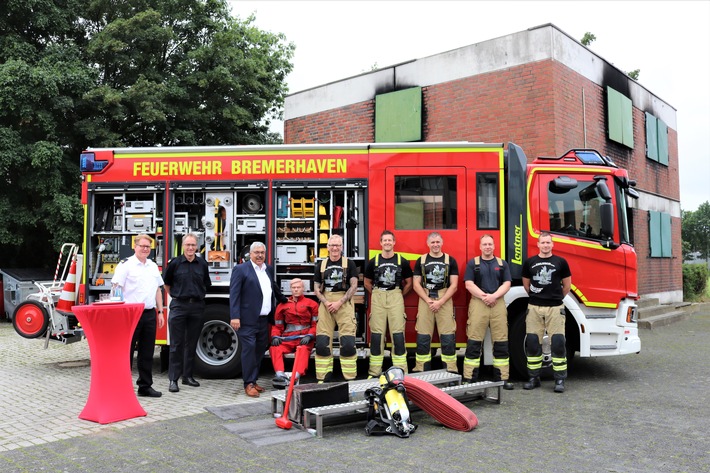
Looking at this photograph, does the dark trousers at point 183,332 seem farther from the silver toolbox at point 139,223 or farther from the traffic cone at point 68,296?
the traffic cone at point 68,296

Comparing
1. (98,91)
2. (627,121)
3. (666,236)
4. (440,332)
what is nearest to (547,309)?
(440,332)

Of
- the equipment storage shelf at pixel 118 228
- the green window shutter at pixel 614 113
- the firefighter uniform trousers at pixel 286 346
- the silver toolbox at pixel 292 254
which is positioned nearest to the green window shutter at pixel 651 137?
the green window shutter at pixel 614 113

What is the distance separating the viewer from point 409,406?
5555 millimetres

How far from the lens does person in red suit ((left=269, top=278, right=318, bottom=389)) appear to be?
23.6 ft

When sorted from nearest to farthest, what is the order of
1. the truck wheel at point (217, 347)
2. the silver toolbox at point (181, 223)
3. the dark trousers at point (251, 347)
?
the dark trousers at point (251, 347)
the truck wheel at point (217, 347)
the silver toolbox at point (181, 223)

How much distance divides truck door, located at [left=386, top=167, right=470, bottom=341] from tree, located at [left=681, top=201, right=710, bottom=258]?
104 meters

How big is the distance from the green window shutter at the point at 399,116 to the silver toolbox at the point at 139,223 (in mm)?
8351

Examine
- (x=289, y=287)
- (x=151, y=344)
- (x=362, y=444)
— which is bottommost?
(x=362, y=444)

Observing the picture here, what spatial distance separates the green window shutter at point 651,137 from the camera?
1697 centimetres

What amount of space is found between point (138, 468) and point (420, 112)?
1190 cm

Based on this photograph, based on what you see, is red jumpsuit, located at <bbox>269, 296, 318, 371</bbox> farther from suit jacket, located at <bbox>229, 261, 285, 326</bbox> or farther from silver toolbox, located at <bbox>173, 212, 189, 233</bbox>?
silver toolbox, located at <bbox>173, 212, 189, 233</bbox>

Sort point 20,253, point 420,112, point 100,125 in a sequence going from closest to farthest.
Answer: point 420,112 → point 100,125 → point 20,253

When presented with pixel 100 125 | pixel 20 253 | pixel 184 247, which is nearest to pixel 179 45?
pixel 100 125

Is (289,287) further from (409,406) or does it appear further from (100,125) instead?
(100,125)
